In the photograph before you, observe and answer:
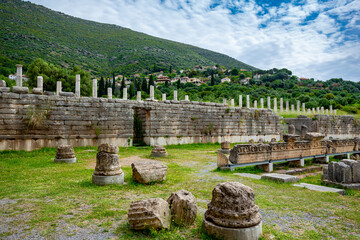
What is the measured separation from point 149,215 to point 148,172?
307cm

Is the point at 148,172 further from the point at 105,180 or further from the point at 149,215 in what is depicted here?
the point at 149,215

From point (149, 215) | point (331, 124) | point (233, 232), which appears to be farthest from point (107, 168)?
point (331, 124)

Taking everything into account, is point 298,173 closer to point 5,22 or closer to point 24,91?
point 24,91

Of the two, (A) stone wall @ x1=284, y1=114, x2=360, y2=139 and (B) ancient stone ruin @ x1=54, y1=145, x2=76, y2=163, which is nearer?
(B) ancient stone ruin @ x1=54, y1=145, x2=76, y2=163

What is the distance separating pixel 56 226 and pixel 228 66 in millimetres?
126122

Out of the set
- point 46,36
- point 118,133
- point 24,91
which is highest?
point 46,36

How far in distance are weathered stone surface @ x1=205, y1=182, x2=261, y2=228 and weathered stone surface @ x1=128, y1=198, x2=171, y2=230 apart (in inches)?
27.9

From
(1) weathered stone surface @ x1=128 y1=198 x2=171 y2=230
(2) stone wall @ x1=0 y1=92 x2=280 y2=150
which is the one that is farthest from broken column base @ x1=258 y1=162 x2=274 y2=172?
(2) stone wall @ x1=0 y1=92 x2=280 y2=150

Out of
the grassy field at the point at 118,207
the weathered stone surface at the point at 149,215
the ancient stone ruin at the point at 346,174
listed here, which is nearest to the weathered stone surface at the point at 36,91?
the grassy field at the point at 118,207

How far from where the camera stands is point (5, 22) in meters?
61.2

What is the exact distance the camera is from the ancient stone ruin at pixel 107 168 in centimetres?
646

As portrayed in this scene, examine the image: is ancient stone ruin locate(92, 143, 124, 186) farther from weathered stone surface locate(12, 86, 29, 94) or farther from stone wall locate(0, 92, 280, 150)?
weathered stone surface locate(12, 86, 29, 94)

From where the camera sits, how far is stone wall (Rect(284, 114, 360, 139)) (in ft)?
89.1

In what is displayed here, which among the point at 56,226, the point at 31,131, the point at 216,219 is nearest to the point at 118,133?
the point at 31,131
